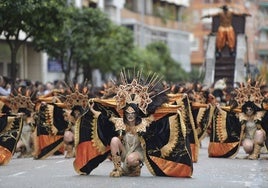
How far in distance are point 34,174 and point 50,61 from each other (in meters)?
31.8

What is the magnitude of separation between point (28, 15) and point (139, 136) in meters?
11.3

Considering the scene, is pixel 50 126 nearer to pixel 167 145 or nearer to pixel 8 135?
pixel 8 135

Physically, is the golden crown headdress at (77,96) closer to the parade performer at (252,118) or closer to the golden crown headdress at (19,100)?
the golden crown headdress at (19,100)

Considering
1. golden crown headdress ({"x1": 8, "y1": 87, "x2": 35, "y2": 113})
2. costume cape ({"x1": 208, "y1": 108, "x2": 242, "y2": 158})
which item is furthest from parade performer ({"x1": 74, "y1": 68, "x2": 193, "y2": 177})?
golden crown headdress ({"x1": 8, "y1": 87, "x2": 35, "y2": 113})

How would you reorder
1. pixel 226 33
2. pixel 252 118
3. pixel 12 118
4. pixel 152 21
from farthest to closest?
pixel 152 21, pixel 226 33, pixel 252 118, pixel 12 118

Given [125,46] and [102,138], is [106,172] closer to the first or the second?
[102,138]

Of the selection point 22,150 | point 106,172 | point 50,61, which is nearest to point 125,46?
point 50,61

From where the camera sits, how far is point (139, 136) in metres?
13.9

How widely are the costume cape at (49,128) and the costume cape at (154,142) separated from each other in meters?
4.58

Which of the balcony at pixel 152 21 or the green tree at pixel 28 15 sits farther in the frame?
the balcony at pixel 152 21

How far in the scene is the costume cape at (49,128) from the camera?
1889 centimetres

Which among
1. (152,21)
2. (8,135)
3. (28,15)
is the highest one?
(152,21)

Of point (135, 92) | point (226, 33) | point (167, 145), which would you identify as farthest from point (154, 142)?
point (226, 33)

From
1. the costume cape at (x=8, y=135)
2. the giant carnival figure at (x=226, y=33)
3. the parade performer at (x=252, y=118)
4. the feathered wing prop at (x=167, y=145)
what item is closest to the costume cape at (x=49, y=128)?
the costume cape at (x=8, y=135)
